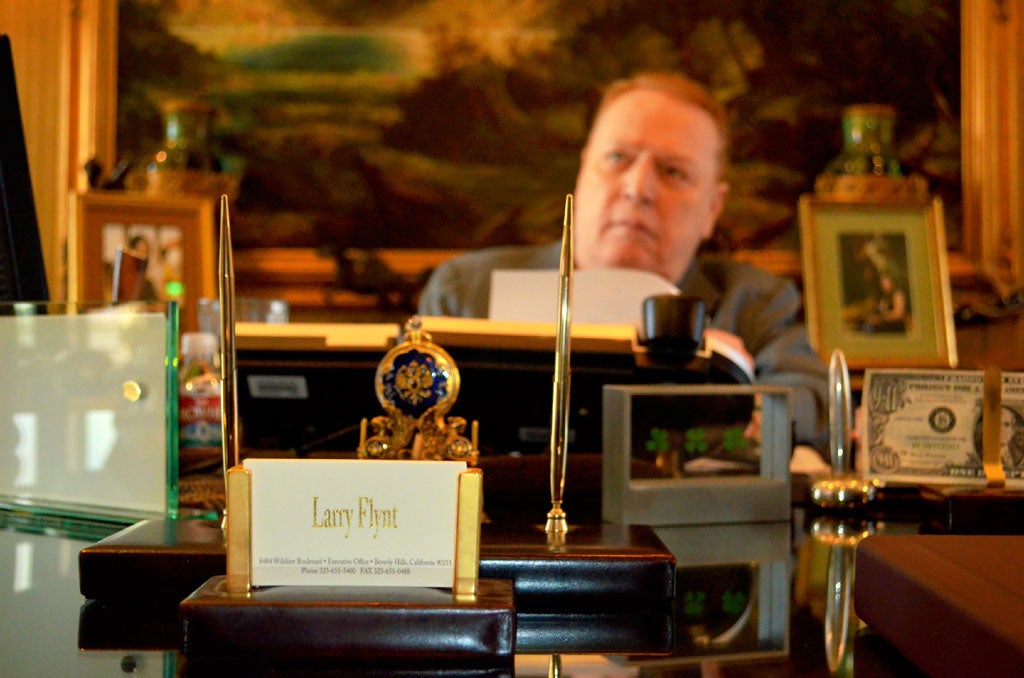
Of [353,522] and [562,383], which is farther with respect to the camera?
[562,383]

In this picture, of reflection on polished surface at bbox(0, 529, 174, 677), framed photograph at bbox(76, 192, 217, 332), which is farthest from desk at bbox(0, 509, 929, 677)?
framed photograph at bbox(76, 192, 217, 332)

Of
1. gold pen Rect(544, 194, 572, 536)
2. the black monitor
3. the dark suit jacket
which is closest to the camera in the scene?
gold pen Rect(544, 194, 572, 536)

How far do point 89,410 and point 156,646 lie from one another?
49cm

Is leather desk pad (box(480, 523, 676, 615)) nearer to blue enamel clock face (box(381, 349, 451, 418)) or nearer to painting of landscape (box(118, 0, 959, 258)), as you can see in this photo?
blue enamel clock face (box(381, 349, 451, 418))

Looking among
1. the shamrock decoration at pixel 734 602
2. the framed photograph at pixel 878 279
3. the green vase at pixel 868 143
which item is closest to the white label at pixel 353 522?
the shamrock decoration at pixel 734 602

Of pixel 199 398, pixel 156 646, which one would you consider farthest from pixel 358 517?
pixel 199 398

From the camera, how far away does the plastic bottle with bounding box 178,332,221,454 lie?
164cm

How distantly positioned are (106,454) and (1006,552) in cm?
81

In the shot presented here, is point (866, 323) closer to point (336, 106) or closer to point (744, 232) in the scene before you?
point (744, 232)

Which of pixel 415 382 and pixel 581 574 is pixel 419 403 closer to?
pixel 415 382

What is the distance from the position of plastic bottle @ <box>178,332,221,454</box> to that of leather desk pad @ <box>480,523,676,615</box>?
3.00 feet

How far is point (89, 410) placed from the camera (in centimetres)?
111

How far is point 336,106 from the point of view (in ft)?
11.5

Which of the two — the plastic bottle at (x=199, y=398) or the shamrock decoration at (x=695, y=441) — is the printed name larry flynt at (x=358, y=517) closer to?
the shamrock decoration at (x=695, y=441)
